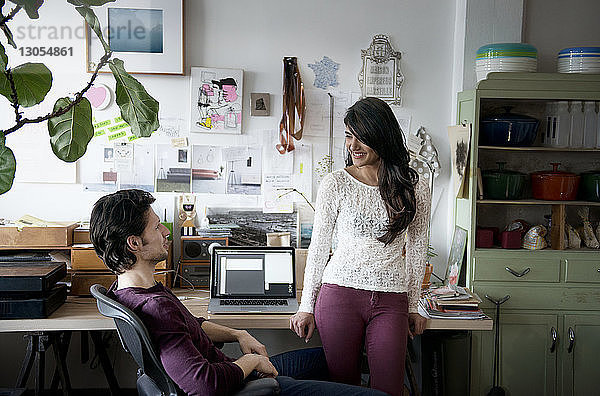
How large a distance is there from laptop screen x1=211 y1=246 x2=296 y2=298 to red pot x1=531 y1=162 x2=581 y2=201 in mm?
1350

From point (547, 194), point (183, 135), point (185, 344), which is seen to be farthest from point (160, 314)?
point (547, 194)

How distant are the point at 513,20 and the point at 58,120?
9.07ft

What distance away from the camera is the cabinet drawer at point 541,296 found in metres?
3.49

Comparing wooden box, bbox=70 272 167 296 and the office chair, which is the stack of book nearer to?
the office chair

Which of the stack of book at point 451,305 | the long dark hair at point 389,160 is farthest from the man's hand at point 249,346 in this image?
the stack of book at point 451,305

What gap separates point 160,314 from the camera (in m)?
1.98

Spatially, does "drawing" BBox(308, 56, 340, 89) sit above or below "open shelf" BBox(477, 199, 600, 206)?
above

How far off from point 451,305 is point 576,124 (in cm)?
122

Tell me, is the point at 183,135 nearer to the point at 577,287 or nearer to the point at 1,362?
the point at 1,362

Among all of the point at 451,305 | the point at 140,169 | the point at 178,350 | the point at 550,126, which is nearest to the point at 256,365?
the point at 178,350

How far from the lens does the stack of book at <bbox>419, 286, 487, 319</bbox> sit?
312 cm

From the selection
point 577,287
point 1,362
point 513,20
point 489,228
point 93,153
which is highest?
point 513,20

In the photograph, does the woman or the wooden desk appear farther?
Result: the wooden desk

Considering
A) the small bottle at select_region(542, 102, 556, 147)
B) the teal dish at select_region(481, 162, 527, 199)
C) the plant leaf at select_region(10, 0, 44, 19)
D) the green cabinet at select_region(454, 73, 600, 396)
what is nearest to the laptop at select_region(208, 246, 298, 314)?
the green cabinet at select_region(454, 73, 600, 396)
